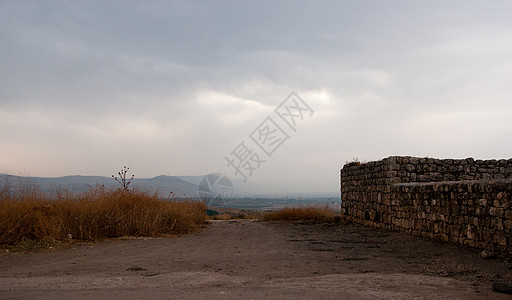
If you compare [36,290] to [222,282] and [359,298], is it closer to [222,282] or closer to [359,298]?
[222,282]

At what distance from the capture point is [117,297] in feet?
14.3

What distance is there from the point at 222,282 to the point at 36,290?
85.4 inches

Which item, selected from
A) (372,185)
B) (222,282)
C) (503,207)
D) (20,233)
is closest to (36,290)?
(222,282)

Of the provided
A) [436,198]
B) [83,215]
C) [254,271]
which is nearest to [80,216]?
[83,215]

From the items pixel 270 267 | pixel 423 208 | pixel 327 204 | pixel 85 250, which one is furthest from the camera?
pixel 327 204

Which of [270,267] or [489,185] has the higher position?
[489,185]

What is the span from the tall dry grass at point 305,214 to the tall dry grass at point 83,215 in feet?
19.2

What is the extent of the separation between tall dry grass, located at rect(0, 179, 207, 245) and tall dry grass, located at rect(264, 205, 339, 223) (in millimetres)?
5846

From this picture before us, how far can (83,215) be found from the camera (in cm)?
996

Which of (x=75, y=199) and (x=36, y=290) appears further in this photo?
(x=75, y=199)

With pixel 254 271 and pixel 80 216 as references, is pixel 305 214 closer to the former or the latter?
pixel 80 216

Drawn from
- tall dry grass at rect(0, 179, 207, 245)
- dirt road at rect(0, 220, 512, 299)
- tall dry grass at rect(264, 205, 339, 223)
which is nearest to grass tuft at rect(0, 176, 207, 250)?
tall dry grass at rect(0, 179, 207, 245)

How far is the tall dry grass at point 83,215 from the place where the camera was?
8883mm

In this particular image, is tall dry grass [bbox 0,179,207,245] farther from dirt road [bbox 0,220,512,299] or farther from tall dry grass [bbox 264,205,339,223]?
tall dry grass [bbox 264,205,339,223]
